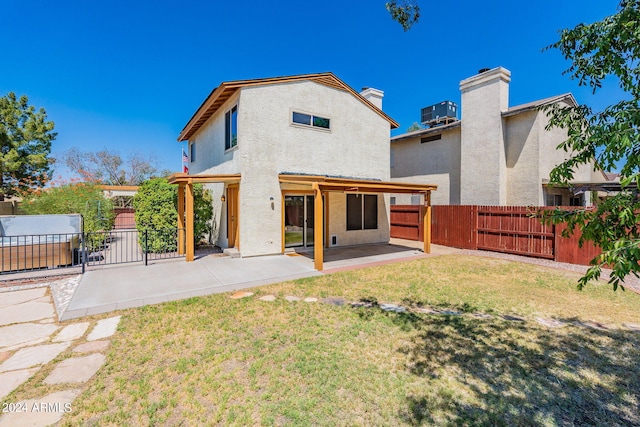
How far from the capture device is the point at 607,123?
2723 millimetres

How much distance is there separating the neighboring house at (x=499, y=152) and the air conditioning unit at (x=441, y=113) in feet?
10.6

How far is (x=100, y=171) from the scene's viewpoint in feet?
128

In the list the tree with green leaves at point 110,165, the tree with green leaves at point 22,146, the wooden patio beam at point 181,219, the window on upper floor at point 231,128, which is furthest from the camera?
the tree with green leaves at point 110,165

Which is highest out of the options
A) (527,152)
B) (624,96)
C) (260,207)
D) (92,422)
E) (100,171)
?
(100,171)

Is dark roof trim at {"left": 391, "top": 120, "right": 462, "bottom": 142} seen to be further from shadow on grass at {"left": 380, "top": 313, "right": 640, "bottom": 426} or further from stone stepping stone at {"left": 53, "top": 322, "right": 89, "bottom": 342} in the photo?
stone stepping stone at {"left": 53, "top": 322, "right": 89, "bottom": 342}

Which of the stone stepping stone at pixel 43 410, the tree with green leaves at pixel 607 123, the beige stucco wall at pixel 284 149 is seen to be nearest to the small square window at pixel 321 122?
the beige stucco wall at pixel 284 149

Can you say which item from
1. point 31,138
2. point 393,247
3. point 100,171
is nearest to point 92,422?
point 393,247

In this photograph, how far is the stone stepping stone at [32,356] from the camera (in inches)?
155

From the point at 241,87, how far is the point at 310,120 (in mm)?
2986

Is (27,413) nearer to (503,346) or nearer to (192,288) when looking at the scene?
(192,288)

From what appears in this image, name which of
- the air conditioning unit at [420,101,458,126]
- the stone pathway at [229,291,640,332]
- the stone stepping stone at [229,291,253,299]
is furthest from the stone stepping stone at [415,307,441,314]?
the air conditioning unit at [420,101,458,126]

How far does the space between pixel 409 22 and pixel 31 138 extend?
29.0 m

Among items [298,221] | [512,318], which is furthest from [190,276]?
[512,318]

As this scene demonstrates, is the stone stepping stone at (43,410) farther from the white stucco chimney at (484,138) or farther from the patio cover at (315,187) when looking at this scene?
the white stucco chimney at (484,138)
